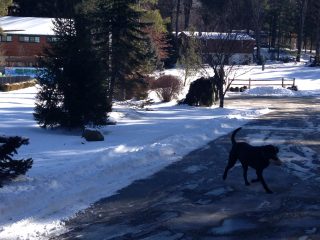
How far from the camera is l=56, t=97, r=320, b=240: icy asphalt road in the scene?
819cm

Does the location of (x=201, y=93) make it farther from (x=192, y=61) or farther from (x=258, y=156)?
(x=258, y=156)

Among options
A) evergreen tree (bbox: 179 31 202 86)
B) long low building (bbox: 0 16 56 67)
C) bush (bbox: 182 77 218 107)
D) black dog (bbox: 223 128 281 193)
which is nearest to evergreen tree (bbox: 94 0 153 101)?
bush (bbox: 182 77 218 107)

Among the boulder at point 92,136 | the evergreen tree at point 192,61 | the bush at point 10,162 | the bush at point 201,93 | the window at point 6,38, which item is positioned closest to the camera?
→ the bush at point 10,162

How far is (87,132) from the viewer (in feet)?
57.6

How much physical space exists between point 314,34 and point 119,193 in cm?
7967

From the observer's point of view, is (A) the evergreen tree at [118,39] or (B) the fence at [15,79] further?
(B) the fence at [15,79]

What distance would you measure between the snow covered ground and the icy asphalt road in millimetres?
429

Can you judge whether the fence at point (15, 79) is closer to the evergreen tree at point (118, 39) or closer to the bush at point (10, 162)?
the evergreen tree at point (118, 39)

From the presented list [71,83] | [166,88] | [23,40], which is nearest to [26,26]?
[23,40]

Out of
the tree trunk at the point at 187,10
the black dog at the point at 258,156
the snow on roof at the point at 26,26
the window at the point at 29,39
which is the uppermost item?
Answer: the tree trunk at the point at 187,10

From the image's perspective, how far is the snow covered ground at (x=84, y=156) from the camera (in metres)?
9.00

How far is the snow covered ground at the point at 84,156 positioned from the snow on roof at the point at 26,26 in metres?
34.1

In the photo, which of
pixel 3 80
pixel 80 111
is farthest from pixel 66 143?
pixel 3 80

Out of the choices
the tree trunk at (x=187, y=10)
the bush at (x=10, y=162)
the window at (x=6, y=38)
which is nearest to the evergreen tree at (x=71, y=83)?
the bush at (x=10, y=162)
